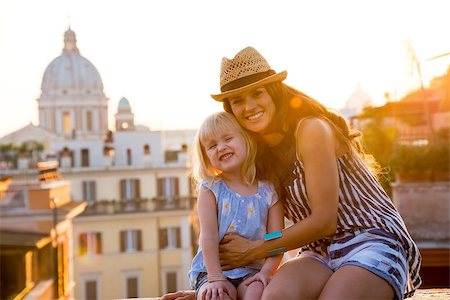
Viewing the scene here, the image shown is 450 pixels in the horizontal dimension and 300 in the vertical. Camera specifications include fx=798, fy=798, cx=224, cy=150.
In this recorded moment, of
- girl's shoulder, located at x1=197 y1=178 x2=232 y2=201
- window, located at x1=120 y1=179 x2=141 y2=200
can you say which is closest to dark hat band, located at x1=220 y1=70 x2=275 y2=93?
girl's shoulder, located at x1=197 y1=178 x2=232 y2=201

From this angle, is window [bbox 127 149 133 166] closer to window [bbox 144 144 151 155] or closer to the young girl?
window [bbox 144 144 151 155]

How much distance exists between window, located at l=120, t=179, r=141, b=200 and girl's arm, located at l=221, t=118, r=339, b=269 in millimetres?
40242

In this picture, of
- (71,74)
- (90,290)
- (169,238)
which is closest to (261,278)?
(90,290)

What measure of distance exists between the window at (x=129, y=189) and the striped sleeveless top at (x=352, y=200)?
4016 cm

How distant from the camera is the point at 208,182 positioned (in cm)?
325

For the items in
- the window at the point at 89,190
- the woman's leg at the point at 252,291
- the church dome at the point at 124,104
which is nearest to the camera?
the woman's leg at the point at 252,291

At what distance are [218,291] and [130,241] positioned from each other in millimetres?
37622

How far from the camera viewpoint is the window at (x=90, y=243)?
39.7 m

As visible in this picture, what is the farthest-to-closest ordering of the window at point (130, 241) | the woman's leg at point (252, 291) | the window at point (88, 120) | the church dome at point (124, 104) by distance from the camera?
the window at point (88, 120) < the church dome at point (124, 104) < the window at point (130, 241) < the woman's leg at point (252, 291)

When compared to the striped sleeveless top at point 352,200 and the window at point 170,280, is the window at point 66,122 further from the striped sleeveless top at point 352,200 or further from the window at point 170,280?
the striped sleeveless top at point 352,200

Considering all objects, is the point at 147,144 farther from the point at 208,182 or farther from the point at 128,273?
the point at 208,182

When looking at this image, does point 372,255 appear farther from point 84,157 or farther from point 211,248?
point 84,157

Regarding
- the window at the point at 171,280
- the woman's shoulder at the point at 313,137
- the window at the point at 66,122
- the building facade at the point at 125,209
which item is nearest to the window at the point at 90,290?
the building facade at the point at 125,209

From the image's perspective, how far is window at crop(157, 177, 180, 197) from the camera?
4381cm
